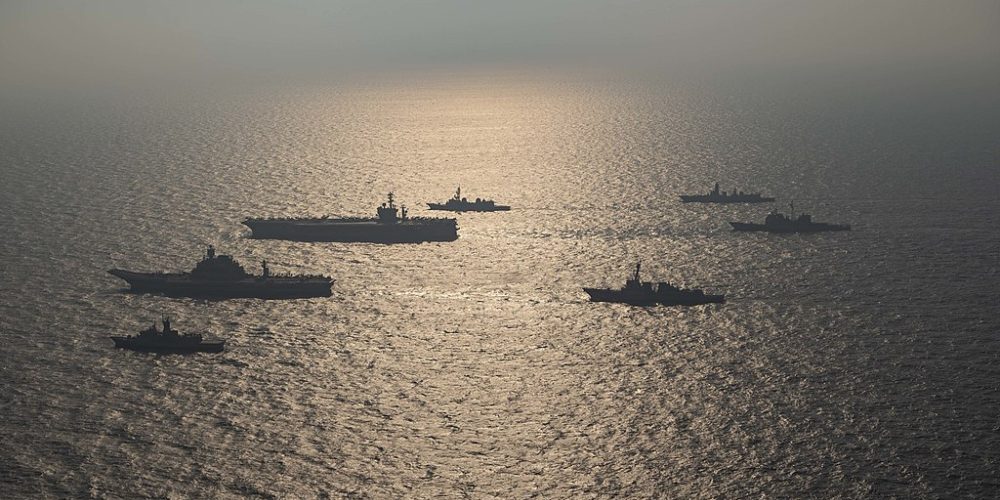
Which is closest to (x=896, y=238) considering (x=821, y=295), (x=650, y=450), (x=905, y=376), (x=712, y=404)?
(x=821, y=295)

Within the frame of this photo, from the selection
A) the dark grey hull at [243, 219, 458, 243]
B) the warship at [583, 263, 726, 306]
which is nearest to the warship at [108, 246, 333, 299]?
the dark grey hull at [243, 219, 458, 243]

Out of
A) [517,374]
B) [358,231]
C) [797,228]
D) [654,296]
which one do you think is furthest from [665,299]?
[358,231]

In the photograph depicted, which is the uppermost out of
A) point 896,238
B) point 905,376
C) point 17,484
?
point 896,238

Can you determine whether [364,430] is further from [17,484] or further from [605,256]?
[605,256]

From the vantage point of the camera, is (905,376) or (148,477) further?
(905,376)

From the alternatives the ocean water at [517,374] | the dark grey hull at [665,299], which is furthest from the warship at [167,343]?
the dark grey hull at [665,299]

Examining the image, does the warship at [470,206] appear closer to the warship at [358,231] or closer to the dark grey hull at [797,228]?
the warship at [358,231]
